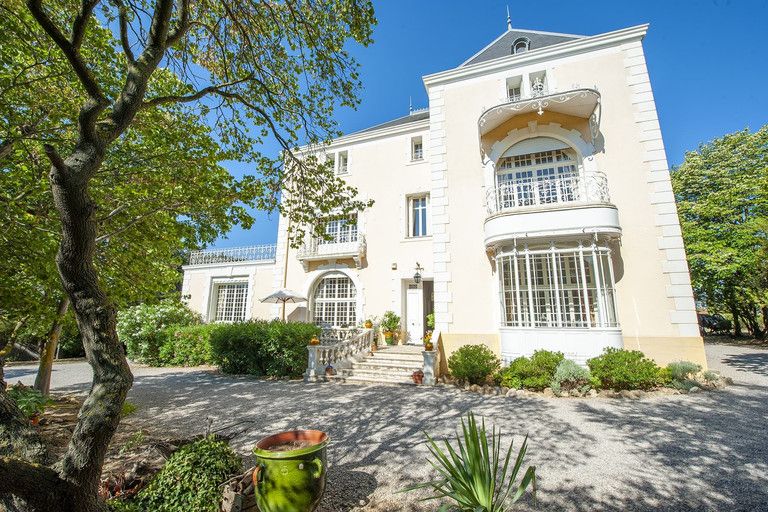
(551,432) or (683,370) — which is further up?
(683,370)

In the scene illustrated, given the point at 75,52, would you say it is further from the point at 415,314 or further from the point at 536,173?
the point at 415,314

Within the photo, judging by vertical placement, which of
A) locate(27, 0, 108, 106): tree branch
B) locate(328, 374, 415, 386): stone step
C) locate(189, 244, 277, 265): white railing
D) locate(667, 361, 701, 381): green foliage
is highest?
locate(189, 244, 277, 265): white railing

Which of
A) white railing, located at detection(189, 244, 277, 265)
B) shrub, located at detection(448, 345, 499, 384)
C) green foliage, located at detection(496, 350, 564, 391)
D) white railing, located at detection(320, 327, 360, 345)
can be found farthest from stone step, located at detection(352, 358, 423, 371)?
white railing, located at detection(189, 244, 277, 265)

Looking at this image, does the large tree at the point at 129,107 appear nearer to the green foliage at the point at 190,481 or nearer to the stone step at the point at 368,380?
the green foliage at the point at 190,481

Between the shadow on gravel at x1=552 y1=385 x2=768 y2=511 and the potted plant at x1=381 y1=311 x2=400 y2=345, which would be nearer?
the shadow on gravel at x1=552 y1=385 x2=768 y2=511

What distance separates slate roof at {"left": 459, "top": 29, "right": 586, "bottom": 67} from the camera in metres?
11.8

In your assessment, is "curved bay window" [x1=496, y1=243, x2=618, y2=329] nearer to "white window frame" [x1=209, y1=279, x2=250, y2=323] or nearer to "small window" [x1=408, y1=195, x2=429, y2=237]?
"small window" [x1=408, y1=195, x2=429, y2=237]

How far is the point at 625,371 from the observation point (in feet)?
24.5

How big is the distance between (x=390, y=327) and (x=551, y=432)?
310 inches

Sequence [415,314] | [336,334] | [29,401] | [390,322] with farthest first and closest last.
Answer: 1. [336,334]
2. [415,314]
3. [390,322]
4. [29,401]

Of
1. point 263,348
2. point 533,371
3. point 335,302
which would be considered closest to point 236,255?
point 335,302

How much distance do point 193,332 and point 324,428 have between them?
10536 millimetres

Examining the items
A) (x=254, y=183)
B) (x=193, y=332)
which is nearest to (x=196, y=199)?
(x=254, y=183)

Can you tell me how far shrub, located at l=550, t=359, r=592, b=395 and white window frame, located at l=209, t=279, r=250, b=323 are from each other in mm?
14272
